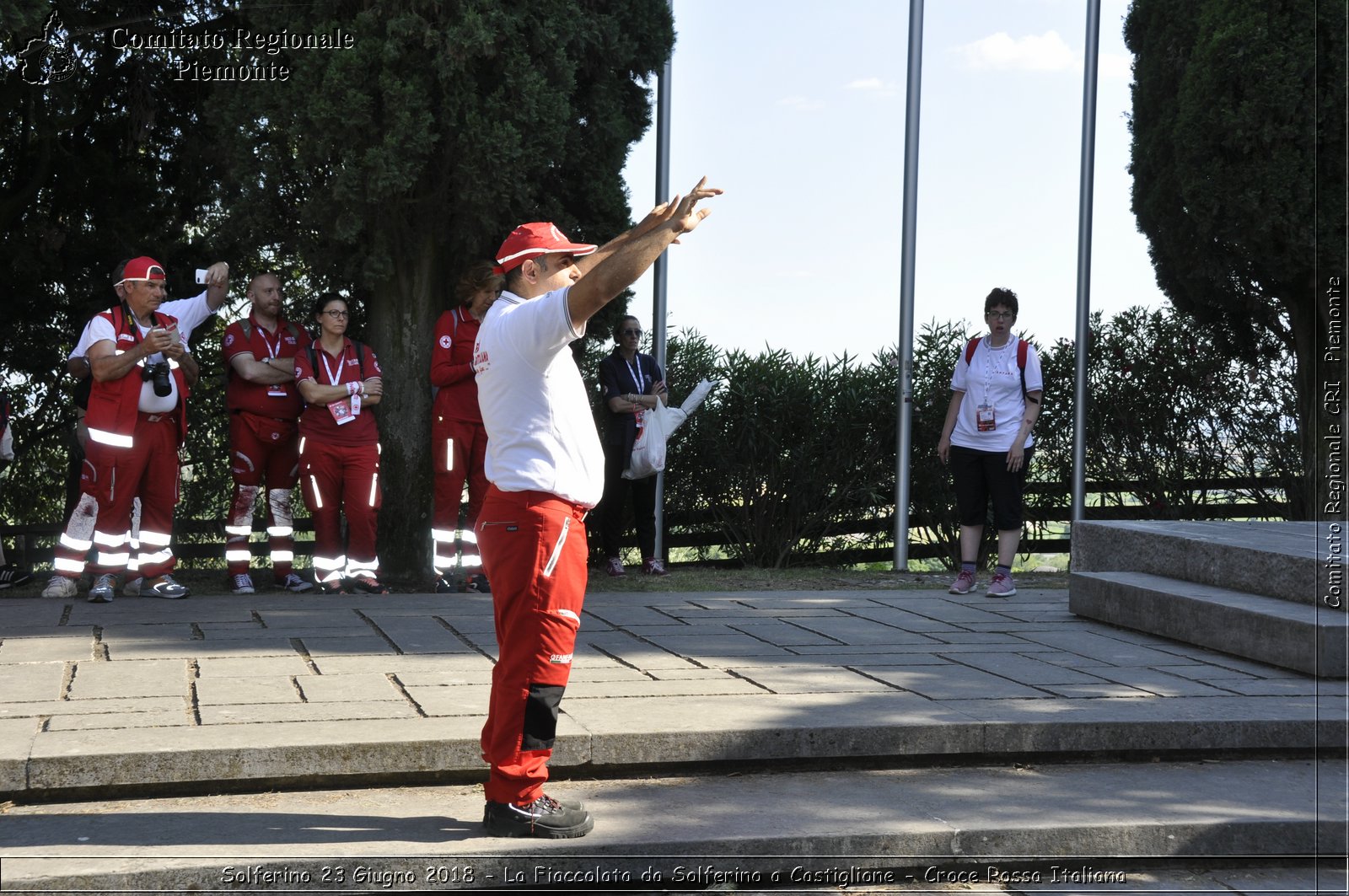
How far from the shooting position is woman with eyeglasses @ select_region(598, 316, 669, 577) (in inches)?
385

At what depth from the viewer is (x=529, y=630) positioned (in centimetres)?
384

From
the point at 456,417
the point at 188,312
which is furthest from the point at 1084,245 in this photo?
the point at 188,312

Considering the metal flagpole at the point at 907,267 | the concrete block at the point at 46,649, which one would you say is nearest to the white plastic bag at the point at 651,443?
the metal flagpole at the point at 907,267

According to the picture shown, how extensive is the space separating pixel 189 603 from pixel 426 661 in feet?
7.86

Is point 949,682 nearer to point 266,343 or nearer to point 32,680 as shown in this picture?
point 32,680

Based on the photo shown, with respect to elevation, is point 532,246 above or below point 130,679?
above

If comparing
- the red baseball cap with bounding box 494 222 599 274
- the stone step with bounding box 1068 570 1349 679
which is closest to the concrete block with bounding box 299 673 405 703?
the red baseball cap with bounding box 494 222 599 274

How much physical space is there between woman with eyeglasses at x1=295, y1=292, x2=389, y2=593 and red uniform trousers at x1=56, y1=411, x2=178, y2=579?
0.85 metres

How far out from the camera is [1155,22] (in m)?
12.1

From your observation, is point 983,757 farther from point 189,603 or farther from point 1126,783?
point 189,603

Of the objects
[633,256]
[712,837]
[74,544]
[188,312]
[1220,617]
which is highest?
[188,312]

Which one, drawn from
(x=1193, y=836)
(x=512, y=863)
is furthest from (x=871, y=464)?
(x=512, y=863)

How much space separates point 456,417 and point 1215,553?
4.75 meters

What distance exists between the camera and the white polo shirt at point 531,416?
3.86 m
